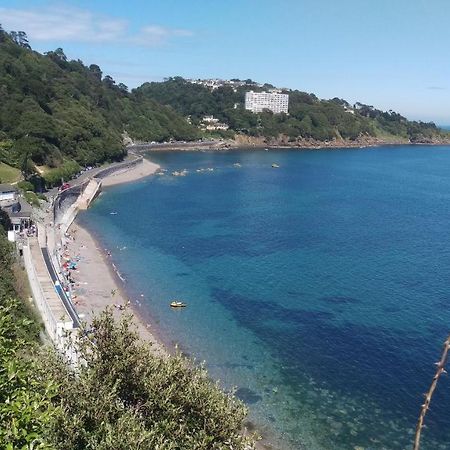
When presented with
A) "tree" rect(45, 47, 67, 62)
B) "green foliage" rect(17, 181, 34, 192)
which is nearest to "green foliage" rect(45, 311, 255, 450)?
"green foliage" rect(17, 181, 34, 192)

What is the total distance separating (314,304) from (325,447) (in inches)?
782

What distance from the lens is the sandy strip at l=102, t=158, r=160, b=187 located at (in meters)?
106

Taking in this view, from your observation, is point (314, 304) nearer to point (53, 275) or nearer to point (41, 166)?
point (53, 275)

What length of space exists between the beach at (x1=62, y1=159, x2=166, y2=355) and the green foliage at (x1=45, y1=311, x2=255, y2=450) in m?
17.5

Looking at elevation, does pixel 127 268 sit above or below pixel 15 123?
below

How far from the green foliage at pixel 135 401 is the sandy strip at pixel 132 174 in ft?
291

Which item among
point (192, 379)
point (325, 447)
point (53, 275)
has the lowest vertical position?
point (325, 447)

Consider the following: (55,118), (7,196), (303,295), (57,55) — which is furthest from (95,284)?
(57,55)

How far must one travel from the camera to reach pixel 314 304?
1832 inches

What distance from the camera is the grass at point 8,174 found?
71.2 metres

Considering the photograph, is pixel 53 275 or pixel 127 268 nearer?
pixel 53 275

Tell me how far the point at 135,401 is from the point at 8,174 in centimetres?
6557

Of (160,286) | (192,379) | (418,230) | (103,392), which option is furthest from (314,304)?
(418,230)

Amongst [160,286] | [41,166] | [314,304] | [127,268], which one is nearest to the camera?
[314,304]
